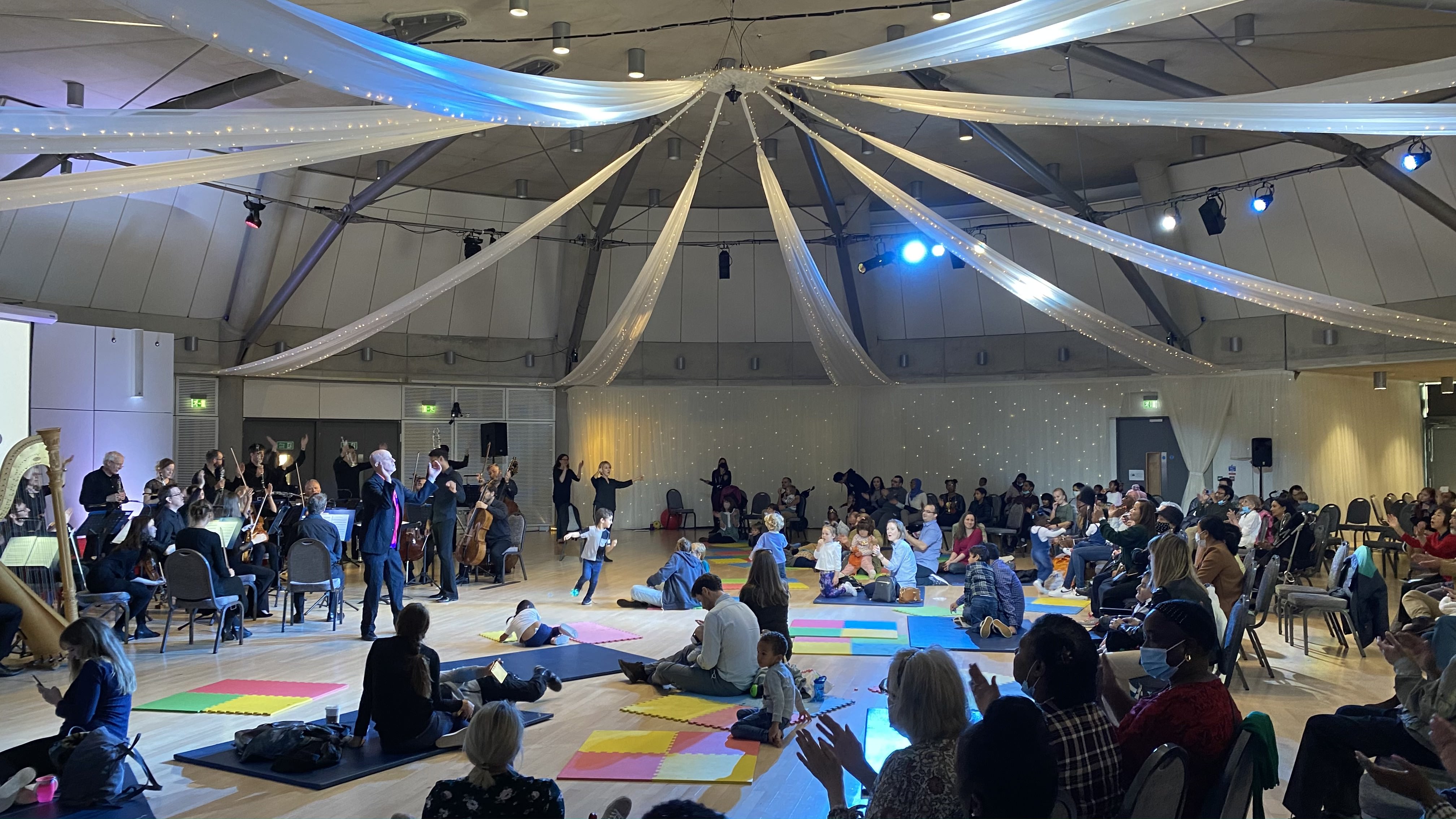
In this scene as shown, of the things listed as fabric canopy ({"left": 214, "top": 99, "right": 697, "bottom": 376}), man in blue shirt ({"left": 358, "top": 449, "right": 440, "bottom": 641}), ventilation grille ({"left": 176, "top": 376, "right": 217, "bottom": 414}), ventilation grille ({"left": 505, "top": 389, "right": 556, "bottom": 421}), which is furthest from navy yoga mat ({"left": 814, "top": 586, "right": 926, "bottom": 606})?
ventilation grille ({"left": 176, "top": 376, "right": 217, "bottom": 414})

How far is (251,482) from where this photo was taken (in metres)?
11.4

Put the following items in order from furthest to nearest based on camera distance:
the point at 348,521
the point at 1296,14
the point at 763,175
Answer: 1. the point at 348,521
2. the point at 1296,14
3. the point at 763,175

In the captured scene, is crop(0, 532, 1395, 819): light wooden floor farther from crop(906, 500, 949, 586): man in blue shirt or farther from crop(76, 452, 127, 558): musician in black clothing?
crop(76, 452, 127, 558): musician in black clothing

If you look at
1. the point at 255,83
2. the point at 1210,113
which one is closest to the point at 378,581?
the point at 255,83

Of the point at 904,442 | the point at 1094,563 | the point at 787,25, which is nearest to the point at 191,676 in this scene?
the point at 787,25

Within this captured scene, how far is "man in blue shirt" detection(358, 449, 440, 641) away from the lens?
7781mm

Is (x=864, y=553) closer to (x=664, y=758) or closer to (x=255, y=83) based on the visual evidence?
(x=664, y=758)

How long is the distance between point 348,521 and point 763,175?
5.14 metres

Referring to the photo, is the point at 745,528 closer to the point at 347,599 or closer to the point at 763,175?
the point at 347,599

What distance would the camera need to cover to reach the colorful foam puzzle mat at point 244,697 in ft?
18.7

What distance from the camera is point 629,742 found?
201 inches

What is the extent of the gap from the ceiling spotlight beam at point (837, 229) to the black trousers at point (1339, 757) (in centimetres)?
746

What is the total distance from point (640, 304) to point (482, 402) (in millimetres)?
8061

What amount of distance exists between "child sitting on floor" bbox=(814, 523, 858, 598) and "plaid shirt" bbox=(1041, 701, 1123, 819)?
7.26m
